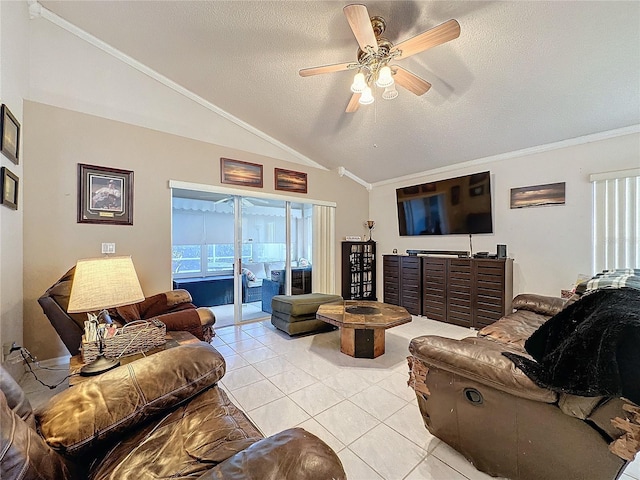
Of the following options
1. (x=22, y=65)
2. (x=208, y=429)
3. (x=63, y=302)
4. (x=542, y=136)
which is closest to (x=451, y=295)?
(x=542, y=136)

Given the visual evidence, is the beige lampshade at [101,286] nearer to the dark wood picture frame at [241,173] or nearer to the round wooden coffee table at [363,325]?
the round wooden coffee table at [363,325]

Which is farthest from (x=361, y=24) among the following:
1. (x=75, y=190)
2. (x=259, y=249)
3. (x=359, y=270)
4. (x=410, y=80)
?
(x=359, y=270)

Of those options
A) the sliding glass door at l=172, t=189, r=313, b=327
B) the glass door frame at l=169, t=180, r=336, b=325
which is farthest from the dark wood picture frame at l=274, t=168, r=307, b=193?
the sliding glass door at l=172, t=189, r=313, b=327

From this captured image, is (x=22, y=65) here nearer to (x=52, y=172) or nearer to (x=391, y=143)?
(x=52, y=172)

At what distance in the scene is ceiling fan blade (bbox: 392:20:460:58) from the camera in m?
1.66

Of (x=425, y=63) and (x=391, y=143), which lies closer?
(x=425, y=63)

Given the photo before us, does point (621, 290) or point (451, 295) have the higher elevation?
point (621, 290)

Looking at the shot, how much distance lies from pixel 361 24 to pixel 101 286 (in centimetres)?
218

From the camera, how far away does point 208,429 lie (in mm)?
1104

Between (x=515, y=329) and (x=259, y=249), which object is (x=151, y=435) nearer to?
(x=515, y=329)

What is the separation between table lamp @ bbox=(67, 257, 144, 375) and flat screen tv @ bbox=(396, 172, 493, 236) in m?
4.17

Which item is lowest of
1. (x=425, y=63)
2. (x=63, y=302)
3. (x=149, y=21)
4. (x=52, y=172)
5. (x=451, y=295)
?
(x=451, y=295)

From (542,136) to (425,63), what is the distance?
1920mm

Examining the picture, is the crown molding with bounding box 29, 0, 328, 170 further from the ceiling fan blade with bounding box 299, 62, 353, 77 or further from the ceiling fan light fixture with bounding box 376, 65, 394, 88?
the ceiling fan light fixture with bounding box 376, 65, 394, 88
